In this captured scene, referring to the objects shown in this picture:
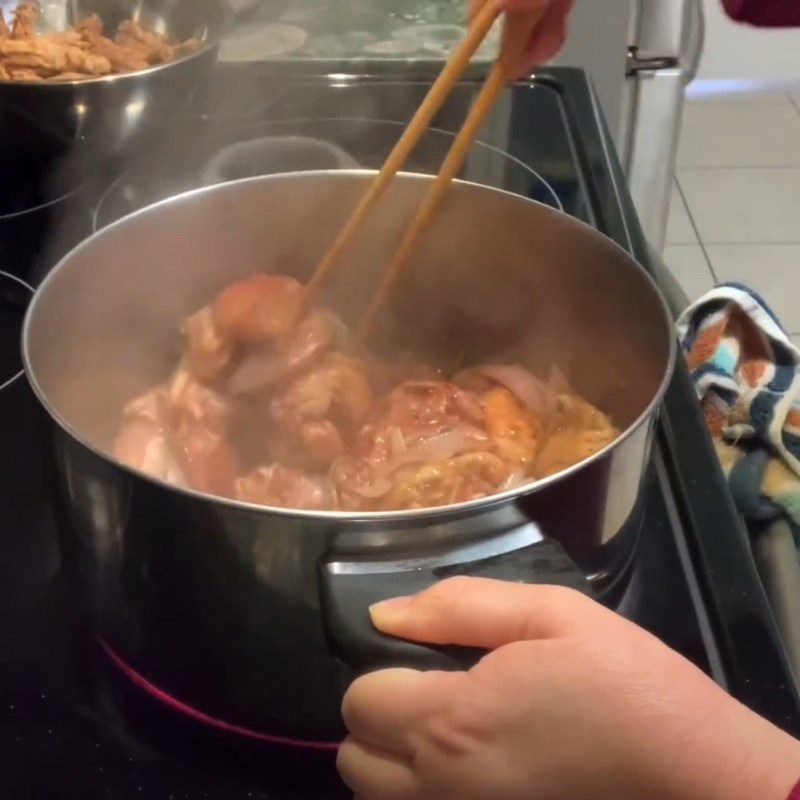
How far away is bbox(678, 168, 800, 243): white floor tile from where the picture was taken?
214 cm

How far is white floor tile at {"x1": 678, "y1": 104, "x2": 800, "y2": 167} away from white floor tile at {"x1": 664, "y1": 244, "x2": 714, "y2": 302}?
393mm

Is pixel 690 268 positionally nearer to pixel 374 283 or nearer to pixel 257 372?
pixel 374 283

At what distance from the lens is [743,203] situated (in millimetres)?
2242

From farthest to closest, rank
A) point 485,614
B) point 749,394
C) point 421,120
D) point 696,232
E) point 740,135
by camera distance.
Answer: point 740,135 < point 696,232 < point 749,394 < point 421,120 < point 485,614

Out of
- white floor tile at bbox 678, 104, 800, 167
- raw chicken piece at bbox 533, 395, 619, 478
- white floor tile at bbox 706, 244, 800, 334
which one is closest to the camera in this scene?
raw chicken piece at bbox 533, 395, 619, 478

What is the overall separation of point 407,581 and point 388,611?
0.02 meters

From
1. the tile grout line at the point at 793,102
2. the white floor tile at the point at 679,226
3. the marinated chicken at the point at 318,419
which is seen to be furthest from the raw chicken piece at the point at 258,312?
the tile grout line at the point at 793,102

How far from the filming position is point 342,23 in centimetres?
103

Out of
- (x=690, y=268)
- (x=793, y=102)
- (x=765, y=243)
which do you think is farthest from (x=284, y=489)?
(x=793, y=102)

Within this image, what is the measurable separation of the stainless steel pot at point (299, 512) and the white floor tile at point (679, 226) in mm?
1487

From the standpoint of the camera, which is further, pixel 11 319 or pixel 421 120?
pixel 11 319

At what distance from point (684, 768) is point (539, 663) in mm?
55

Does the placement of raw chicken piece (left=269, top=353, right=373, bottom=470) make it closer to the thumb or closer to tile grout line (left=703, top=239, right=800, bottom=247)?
the thumb

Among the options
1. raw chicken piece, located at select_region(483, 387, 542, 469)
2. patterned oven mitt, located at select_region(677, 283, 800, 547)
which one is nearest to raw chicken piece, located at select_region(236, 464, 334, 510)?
raw chicken piece, located at select_region(483, 387, 542, 469)
